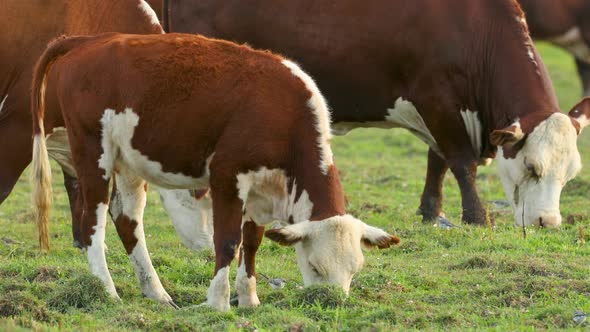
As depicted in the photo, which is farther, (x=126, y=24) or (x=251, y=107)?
(x=126, y=24)

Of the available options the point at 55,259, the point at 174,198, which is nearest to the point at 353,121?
the point at 174,198

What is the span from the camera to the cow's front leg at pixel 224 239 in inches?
309

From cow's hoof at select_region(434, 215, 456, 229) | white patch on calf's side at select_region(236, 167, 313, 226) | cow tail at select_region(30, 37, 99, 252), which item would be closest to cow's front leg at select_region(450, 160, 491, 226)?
cow's hoof at select_region(434, 215, 456, 229)

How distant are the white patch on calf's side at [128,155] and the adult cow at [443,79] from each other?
3.07 metres

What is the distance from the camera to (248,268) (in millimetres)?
8242

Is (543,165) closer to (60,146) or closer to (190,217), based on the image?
(190,217)

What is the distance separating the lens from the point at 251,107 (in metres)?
7.79

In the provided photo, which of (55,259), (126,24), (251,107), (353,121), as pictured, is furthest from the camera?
(353,121)

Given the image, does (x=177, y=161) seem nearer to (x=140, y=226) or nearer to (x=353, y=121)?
(x=140, y=226)

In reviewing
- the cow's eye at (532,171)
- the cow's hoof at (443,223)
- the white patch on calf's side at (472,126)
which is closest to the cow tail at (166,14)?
the white patch on calf's side at (472,126)

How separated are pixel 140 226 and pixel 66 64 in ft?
4.14

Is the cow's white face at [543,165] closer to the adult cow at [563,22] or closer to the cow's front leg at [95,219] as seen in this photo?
the cow's front leg at [95,219]

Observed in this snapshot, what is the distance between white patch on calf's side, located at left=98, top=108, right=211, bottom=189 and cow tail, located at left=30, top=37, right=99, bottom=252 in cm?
43

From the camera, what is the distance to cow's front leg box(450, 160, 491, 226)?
432 inches
